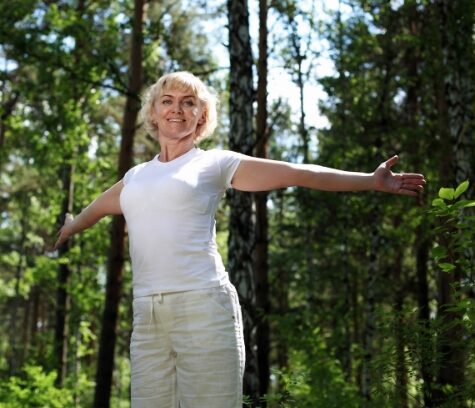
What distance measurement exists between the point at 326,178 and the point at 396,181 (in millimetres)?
302

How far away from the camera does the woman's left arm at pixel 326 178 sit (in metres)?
2.99

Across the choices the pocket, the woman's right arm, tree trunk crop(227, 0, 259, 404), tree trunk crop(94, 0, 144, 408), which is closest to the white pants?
the pocket

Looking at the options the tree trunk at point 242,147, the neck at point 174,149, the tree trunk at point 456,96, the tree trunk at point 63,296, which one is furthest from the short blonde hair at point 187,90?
the tree trunk at point 63,296

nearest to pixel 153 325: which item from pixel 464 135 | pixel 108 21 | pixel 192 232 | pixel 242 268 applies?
pixel 192 232

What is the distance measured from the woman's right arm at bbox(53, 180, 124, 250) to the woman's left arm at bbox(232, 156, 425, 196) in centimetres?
83

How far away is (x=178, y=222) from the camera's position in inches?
118

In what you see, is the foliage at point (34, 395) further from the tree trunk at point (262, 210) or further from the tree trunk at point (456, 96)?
the tree trunk at point (456, 96)

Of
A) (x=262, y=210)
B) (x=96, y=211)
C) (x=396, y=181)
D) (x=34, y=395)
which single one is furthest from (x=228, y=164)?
(x=262, y=210)

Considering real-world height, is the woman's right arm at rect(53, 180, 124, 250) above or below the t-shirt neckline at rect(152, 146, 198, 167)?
below

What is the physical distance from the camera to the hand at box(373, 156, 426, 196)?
2.98m

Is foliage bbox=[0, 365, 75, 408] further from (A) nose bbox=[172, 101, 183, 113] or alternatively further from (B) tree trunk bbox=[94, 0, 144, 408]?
(A) nose bbox=[172, 101, 183, 113]

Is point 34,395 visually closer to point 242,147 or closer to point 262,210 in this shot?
point 242,147

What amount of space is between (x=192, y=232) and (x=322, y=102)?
1600 centimetres

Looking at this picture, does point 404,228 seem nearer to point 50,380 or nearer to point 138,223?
point 50,380
